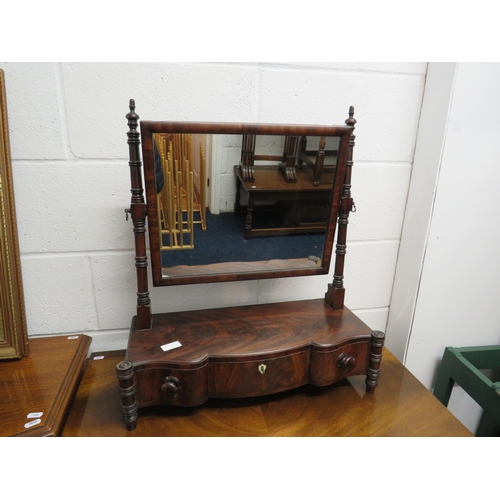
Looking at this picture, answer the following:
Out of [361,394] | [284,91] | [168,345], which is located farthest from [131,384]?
[284,91]

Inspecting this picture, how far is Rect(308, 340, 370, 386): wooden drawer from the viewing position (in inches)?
37.2

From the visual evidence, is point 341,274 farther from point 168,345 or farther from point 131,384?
point 131,384

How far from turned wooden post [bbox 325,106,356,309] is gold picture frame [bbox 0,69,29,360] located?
781 mm

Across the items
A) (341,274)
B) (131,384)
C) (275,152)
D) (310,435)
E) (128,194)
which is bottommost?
(310,435)

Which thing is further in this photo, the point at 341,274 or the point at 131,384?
the point at 341,274

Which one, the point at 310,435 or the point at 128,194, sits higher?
the point at 128,194

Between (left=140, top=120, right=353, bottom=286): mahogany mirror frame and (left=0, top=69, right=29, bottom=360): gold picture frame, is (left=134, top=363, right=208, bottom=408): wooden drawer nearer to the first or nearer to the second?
(left=140, top=120, right=353, bottom=286): mahogany mirror frame

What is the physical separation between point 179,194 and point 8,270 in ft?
1.45

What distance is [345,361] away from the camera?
3.17 ft

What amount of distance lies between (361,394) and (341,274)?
31 centimetres

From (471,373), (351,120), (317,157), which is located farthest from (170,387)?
(471,373)

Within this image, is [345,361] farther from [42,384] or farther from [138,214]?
[42,384]

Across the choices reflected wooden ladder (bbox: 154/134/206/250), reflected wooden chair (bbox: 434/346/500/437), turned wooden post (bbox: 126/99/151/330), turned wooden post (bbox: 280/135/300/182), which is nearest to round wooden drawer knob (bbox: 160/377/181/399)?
turned wooden post (bbox: 126/99/151/330)

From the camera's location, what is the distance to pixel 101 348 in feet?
3.80
